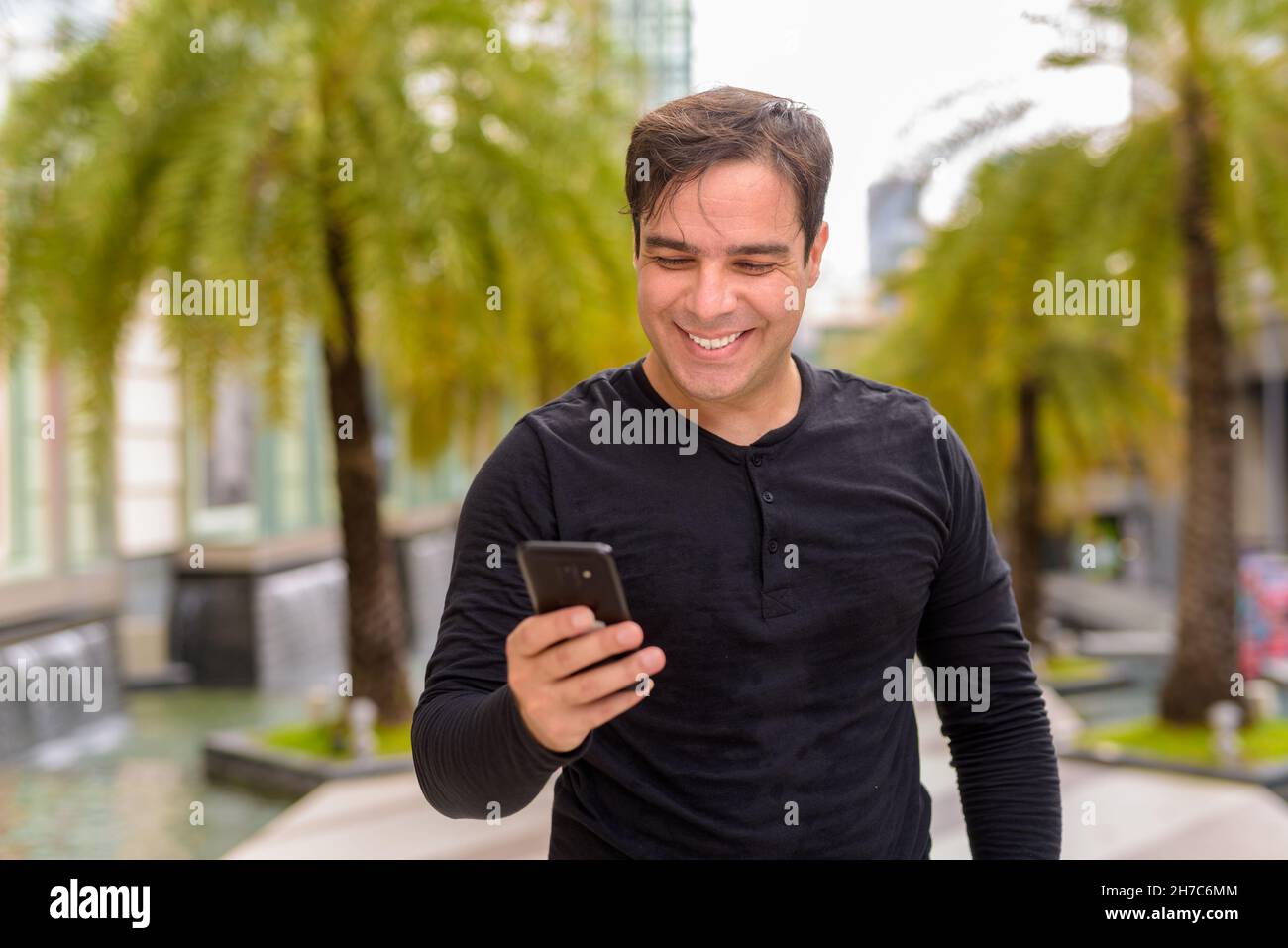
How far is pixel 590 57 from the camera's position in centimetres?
805

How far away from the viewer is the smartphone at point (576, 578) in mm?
1154

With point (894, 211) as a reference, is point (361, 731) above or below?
below

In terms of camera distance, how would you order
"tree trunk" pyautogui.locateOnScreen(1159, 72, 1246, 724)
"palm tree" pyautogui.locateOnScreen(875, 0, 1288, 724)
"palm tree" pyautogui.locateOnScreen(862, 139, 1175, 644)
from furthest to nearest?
"tree trunk" pyautogui.locateOnScreen(1159, 72, 1246, 724)
"palm tree" pyautogui.locateOnScreen(862, 139, 1175, 644)
"palm tree" pyautogui.locateOnScreen(875, 0, 1288, 724)

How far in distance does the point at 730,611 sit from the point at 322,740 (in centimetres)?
740

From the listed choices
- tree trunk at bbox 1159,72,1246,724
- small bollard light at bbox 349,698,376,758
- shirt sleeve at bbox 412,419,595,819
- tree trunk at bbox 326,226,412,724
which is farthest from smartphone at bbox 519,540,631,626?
tree trunk at bbox 1159,72,1246,724

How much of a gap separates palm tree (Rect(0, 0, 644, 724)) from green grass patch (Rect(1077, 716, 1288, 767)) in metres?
4.39

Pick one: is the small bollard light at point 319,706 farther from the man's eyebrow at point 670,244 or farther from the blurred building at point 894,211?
the man's eyebrow at point 670,244

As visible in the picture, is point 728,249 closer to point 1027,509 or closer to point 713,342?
point 713,342

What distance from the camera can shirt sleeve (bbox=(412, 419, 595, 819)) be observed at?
1.28m

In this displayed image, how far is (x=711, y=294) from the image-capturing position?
4.79ft

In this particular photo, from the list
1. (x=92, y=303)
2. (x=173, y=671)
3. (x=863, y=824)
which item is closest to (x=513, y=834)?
(x=92, y=303)

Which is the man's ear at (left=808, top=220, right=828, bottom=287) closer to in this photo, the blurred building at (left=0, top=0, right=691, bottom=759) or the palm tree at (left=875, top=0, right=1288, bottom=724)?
the blurred building at (left=0, top=0, right=691, bottom=759)

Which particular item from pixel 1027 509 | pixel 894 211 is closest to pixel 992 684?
pixel 894 211

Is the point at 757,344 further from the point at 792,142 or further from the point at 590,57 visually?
the point at 590,57
